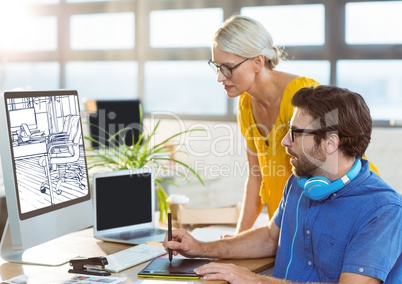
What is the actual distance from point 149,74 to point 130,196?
12.6ft

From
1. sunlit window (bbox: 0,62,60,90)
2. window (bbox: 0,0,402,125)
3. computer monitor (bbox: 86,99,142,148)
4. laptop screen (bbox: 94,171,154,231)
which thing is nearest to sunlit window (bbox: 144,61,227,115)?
window (bbox: 0,0,402,125)

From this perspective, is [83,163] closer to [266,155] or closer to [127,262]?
[127,262]

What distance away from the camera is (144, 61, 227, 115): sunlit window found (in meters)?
5.93

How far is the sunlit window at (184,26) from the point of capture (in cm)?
590

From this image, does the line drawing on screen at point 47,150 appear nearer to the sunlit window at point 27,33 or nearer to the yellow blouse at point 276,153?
the yellow blouse at point 276,153

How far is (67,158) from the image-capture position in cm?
222

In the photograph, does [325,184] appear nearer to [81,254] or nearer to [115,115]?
[81,254]

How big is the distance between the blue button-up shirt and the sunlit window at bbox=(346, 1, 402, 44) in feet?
10.8

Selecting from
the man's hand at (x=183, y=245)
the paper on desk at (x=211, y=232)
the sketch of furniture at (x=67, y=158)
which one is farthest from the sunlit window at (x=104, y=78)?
the man's hand at (x=183, y=245)

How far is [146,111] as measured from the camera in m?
6.34

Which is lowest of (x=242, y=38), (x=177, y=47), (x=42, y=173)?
(x=42, y=173)

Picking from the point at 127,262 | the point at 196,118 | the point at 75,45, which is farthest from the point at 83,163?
the point at 75,45

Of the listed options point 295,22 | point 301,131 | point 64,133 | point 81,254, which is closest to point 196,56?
point 295,22

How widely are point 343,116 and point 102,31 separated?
16.3 ft
